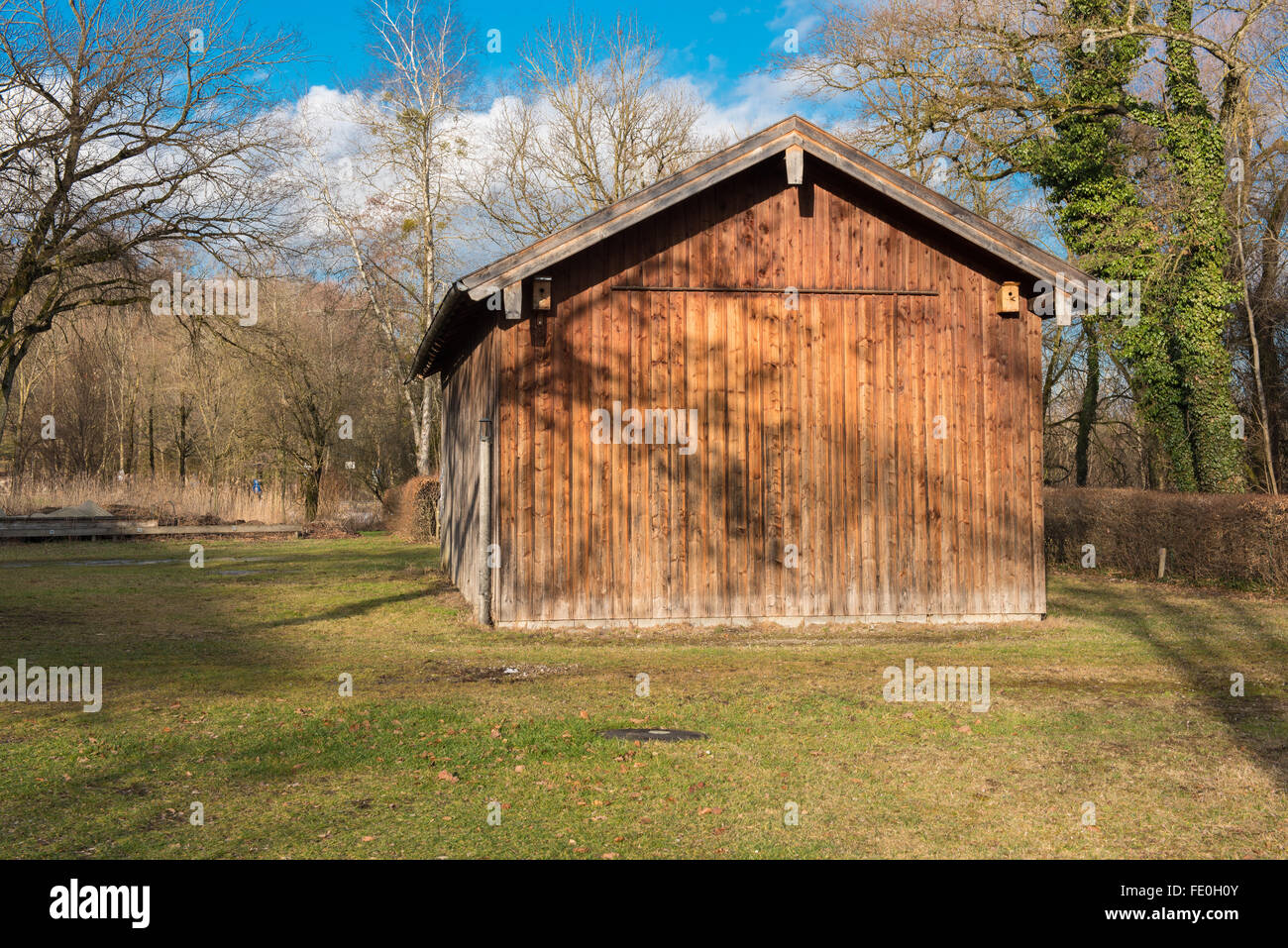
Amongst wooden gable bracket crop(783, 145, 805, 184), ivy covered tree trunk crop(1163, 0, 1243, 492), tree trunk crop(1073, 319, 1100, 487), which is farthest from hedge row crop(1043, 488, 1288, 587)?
wooden gable bracket crop(783, 145, 805, 184)

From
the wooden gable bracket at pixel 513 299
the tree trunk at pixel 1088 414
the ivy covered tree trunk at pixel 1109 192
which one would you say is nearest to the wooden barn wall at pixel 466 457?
the wooden gable bracket at pixel 513 299

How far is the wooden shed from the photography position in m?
13.2

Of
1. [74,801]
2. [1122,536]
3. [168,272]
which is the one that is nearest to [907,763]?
[74,801]

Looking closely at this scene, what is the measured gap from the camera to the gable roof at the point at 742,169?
42.1ft

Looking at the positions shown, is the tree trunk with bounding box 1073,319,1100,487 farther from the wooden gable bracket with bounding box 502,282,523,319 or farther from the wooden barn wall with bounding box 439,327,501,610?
the wooden gable bracket with bounding box 502,282,523,319

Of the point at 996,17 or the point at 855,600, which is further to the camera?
the point at 996,17

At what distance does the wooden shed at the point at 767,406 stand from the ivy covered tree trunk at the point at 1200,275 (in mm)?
9617

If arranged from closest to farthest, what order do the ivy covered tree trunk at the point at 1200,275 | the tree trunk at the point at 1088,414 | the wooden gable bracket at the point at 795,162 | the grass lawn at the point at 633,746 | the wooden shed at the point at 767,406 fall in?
the grass lawn at the point at 633,746, the wooden shed at the point at 767,406, the wooden gable bracket at the point at 795,162, the ivy covered tree trunk at the point at 1200,275, the tree trunk at the point at 1088,414

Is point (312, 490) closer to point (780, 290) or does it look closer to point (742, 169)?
point (780, 290)

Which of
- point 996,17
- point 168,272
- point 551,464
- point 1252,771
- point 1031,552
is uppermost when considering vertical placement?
point 996,17

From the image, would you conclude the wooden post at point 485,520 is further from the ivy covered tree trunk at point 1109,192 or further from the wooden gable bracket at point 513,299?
the ivy covered tree trunk at point 1109,192
